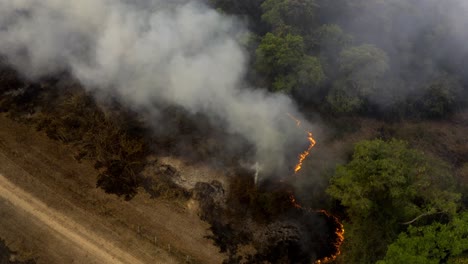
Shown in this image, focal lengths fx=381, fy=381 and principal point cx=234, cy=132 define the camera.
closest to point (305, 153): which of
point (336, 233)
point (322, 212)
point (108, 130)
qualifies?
point (322, 212)

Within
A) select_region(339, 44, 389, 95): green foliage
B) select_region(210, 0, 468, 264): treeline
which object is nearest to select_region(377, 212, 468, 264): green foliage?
select_region(210, 0, 468, 264): treeline

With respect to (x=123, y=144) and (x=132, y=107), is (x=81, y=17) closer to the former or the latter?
(x=132, y=107)

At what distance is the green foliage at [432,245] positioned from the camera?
21.6 metres

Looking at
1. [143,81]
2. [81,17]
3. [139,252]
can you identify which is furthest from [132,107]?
[139,252]

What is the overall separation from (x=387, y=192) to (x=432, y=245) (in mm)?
3917

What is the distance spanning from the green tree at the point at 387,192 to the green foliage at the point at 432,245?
3.20ft

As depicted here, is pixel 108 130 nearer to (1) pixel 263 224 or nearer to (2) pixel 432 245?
(1) pixel 263 224

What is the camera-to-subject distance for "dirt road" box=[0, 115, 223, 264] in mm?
26969

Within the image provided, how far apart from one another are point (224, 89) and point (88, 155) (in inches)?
521

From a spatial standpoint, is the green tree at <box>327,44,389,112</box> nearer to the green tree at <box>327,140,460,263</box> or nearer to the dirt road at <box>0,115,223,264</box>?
the green tree at <box>327,140,460,263</box>

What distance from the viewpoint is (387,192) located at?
2433 cm

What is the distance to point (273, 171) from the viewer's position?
106 feet

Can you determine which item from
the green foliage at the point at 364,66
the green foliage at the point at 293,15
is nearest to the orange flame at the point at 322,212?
the green foliage at the point at 364,66

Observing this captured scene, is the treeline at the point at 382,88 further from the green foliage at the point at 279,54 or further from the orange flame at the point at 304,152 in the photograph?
the orange flame at the point at 304,152
